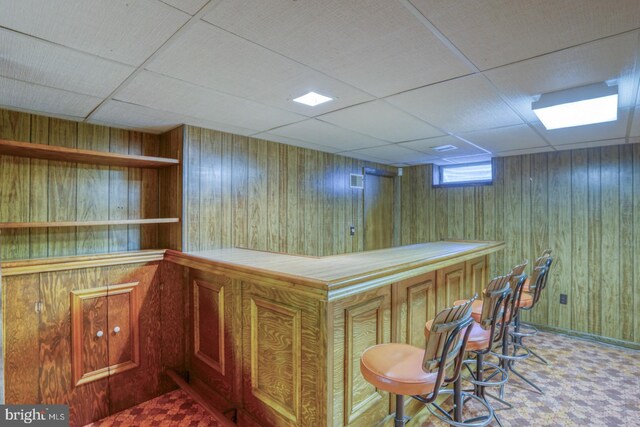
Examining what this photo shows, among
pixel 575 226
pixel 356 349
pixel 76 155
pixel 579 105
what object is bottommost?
pixel 356 349

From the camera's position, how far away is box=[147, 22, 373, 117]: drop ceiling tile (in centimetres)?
146

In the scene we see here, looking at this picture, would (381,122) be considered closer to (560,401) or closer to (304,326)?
(304,326)

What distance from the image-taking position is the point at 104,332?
2494mm

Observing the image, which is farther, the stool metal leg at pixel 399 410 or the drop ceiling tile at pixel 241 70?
the stool metal leg at pixel 399 410

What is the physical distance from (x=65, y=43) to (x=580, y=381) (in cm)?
425

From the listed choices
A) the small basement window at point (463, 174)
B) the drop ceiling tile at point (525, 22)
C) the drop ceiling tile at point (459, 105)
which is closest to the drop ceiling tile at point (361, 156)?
the small basement window at point (463, 174)

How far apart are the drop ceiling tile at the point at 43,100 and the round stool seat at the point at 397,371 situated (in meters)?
2.28

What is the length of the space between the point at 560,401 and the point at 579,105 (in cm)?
219

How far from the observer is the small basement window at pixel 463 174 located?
4652 mm

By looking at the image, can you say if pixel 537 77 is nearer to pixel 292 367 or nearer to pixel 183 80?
pixel 183 80

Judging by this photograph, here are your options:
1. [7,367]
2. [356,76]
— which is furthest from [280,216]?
[7,367]

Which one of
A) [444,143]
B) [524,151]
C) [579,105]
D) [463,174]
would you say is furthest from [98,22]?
[463,174]

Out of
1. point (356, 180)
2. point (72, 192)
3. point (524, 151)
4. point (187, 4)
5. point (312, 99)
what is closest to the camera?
point (187, 4)

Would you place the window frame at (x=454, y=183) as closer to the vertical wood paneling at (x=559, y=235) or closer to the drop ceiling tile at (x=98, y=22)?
the vertical wood paneling at (x=559, y=235)
